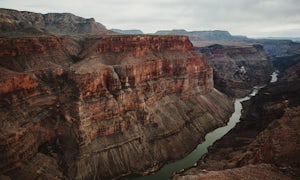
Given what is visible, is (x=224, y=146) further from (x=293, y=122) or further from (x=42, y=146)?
(x=42, y=146)

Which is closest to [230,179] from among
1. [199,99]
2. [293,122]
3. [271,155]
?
[271,155]

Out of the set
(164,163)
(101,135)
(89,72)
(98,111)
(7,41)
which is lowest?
(164,163)

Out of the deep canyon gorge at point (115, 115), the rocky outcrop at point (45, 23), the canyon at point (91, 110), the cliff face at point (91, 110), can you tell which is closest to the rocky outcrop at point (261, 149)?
the deep canyon gorge at point (115, 115)

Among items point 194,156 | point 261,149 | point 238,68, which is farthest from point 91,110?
point 238,68

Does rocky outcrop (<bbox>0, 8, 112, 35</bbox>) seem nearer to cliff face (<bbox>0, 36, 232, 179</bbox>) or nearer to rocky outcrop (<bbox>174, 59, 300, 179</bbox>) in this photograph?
cliff face (<bbox>0, 36, 232, 179</bbox>)

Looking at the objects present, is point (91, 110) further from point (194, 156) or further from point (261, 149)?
point (261, 149)

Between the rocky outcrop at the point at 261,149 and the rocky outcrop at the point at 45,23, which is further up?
the rocky outcrop at the point at 45,23

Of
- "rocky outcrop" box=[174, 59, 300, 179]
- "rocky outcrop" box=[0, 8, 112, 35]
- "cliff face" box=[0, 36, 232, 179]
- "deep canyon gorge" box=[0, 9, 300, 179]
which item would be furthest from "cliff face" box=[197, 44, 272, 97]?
"rocky outcrop" box=[0, 8, 112, 35]

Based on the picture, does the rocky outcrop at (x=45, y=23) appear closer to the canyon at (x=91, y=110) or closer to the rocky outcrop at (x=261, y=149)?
the canyon at (x=91, y=110)
